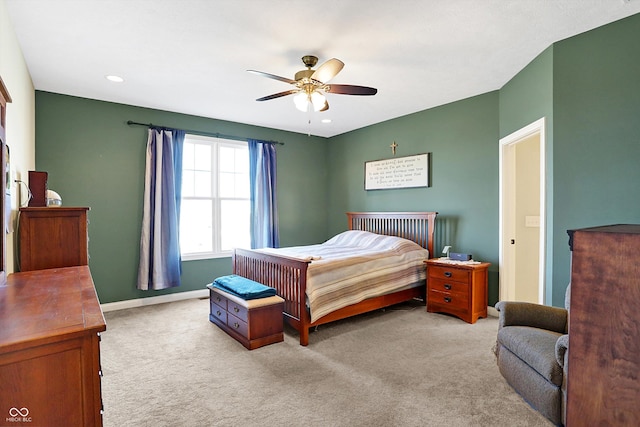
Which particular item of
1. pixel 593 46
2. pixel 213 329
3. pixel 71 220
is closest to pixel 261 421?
pixel 213 329

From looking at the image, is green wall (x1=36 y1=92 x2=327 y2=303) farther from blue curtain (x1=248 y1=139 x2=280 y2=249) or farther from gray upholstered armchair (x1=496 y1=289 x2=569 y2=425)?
gray upholstered armchair (x1=496 y1=289 x2=569 y2=425)

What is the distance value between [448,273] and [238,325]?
2368 millimetres

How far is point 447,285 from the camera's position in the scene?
382 centimetres

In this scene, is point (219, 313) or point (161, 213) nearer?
point (219, 313)

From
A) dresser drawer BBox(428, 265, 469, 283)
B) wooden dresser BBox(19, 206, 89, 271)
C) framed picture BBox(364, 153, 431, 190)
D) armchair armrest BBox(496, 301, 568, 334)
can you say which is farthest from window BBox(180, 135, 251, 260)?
armchair armrest BBox(496, 301, 568, 334)

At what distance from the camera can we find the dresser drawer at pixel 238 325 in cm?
301

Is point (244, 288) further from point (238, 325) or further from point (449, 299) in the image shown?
point (449, 299)

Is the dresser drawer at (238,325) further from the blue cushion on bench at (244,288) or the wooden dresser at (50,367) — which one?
the wooden dresser at (50,367)

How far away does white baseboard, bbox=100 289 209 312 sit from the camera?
164 inches

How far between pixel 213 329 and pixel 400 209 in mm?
3018

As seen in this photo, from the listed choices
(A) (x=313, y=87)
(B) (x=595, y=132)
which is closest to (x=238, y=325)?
(A) (x=313, y=87)

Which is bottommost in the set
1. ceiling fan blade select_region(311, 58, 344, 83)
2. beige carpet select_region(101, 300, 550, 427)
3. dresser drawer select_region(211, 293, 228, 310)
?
beige carpet select_region(101, 300, 550, 427)

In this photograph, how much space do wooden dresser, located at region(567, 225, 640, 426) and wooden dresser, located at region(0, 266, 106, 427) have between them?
1.76 m

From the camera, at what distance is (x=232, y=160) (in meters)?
5.16
